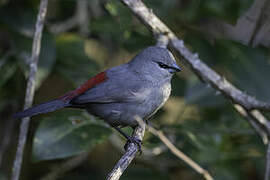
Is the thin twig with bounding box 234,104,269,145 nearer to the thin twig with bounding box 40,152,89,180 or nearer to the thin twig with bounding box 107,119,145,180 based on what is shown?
the thin twig with bounding box 107,119,145,180

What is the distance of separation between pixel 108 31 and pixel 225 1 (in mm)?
1249

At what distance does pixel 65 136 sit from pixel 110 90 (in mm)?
560

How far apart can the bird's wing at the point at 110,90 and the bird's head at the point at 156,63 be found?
16 cm

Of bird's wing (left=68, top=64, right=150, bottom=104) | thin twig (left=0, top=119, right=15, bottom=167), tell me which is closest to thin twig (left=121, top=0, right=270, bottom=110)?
bird's wing (left=68, top=64, right=150, bottom=104)

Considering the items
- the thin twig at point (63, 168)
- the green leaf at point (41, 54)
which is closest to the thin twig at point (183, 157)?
the green leaf at point (41, 54)

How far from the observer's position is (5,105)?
14.4 ft

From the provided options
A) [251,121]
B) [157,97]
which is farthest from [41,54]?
[251,121]

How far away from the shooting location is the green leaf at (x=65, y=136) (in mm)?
3223

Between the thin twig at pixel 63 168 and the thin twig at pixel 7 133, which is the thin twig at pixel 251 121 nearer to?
the thin twig at pixel 63 168

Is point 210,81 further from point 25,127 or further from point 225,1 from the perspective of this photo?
point 25,127

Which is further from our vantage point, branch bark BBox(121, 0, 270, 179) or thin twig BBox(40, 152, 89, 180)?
thin twig BBox(40, 152, 89, 180)

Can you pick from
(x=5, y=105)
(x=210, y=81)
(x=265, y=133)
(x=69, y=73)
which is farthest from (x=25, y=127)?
(x=265, y=133)

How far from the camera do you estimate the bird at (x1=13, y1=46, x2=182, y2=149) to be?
3.31 metres

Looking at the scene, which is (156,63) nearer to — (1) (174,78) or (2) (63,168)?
(1) (174,78)
